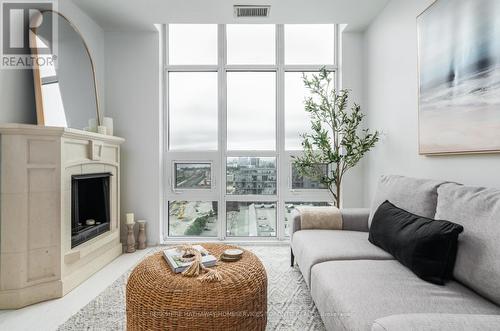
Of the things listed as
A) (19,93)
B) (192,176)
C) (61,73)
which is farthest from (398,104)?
(19,93)

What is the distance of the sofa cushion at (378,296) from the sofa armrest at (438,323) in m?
0.15

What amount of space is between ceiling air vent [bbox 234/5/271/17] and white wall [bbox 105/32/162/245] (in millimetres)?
1118

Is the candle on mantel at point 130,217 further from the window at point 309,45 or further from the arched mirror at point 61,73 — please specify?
the window at point 309,45

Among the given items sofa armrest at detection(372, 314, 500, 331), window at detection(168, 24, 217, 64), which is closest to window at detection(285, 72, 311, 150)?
window at detection(168, 24, 217, 64)

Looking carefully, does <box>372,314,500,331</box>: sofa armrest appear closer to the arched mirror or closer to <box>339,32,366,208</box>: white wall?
<box>339,32,366,208</box>: white wall

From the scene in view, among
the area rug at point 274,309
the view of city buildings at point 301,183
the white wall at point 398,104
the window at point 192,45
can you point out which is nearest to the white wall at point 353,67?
the white wall at point 398,104

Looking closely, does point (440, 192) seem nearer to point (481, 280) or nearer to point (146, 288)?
point (481, 280)

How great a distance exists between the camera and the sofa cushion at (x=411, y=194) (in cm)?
163

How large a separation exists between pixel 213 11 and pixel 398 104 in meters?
2.08

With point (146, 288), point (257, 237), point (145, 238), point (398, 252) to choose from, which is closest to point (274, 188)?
point (257, 237)

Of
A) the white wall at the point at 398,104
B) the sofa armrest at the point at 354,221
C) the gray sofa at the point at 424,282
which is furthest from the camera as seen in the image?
the sofa armrest at the point at 354,221

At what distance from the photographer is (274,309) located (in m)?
1.88

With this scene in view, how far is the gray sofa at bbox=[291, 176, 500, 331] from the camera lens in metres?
0.93

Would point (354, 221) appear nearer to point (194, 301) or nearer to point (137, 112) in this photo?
point (194, 301)
